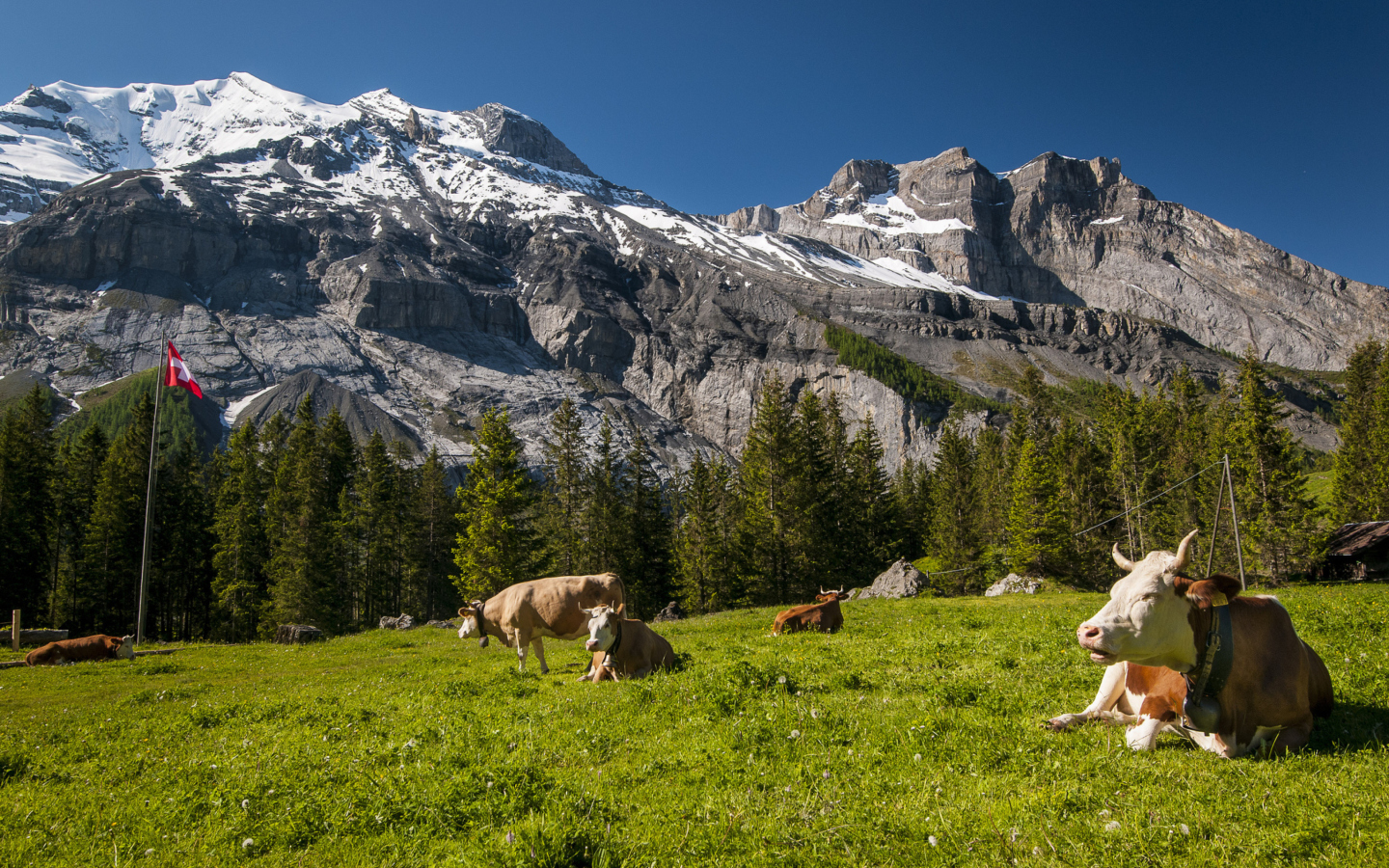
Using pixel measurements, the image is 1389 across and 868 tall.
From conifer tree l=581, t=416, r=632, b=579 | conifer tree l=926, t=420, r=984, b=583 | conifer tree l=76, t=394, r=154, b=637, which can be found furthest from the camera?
conifer tree l=926, t=420, r=984, b=583

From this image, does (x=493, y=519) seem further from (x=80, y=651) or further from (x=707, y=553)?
(x=80, y=651)

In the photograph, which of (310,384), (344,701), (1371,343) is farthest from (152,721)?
(310,384)

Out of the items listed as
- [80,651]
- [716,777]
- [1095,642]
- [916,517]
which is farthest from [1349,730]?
[916,517]

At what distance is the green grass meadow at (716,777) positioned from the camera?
4461 millimetres

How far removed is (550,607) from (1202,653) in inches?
452

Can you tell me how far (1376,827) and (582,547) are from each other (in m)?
45.2

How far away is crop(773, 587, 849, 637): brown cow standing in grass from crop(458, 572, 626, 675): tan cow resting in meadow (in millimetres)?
5039

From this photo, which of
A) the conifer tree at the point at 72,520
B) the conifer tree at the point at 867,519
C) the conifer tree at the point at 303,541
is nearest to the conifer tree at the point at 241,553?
the conifer tree at the point at 303,541

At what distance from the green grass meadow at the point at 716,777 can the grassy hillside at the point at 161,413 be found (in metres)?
155

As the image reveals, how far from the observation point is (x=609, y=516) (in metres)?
49.9

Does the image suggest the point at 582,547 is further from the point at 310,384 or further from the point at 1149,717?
the point at 310,384

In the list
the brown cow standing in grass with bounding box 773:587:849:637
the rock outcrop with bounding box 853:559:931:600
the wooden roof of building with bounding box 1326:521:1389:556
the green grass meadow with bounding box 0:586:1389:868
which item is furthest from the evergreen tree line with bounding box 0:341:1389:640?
the green grass meadow with bounding box 0:586:1389:868

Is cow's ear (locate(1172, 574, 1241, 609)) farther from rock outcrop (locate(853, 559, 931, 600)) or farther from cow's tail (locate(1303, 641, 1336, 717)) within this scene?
rock outcrop (locate(853, 559, 931, 600))

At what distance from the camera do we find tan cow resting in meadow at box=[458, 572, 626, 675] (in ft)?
45.5
